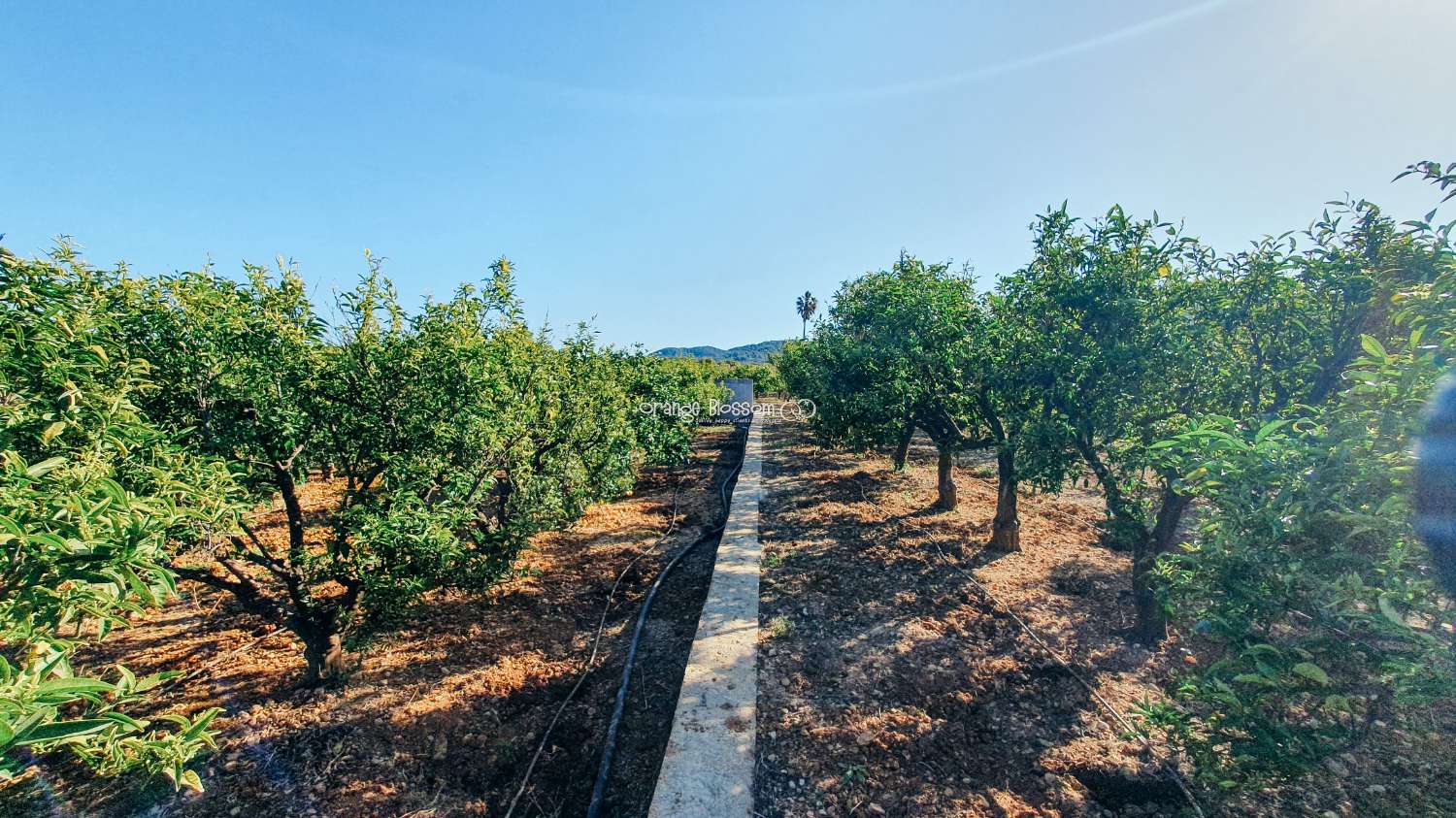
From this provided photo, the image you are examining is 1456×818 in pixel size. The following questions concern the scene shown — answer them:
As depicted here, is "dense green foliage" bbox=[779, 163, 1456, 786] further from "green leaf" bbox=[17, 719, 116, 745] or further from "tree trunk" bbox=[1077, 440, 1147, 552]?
"green leaf" bbox=[17, 719, 116, 745]

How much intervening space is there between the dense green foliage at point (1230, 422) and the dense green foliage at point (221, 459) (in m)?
5.09

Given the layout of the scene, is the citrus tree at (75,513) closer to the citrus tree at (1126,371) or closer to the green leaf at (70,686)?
the green leaf at (70,686)

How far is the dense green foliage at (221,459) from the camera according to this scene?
2.05m

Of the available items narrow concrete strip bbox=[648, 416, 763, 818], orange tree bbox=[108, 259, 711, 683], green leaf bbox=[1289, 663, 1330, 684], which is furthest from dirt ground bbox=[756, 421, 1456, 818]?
orange tree bbox=[108, 259, 711, 683]

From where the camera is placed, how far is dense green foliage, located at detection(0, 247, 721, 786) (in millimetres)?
2051

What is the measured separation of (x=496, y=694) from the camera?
525cm

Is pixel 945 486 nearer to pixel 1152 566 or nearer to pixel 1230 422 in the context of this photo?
pixel 1152 566

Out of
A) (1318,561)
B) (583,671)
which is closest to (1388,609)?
(1318,561)

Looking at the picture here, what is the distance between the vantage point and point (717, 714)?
4.69m

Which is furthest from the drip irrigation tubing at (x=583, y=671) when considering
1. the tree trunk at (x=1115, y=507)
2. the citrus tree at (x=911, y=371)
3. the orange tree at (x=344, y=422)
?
the tree trunk at (x=1115, y=507)

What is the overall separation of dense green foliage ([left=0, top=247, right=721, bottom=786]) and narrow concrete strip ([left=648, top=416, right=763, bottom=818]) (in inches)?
106

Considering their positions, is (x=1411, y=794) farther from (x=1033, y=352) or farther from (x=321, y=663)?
(x=321, y=663)

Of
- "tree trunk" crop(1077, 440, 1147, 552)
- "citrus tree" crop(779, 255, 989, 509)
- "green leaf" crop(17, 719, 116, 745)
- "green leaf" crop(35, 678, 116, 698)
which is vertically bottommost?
"tree trunk" crop(1077, 440, 1147, 552)

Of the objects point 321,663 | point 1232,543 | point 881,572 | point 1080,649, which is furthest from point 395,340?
point 1080,649
